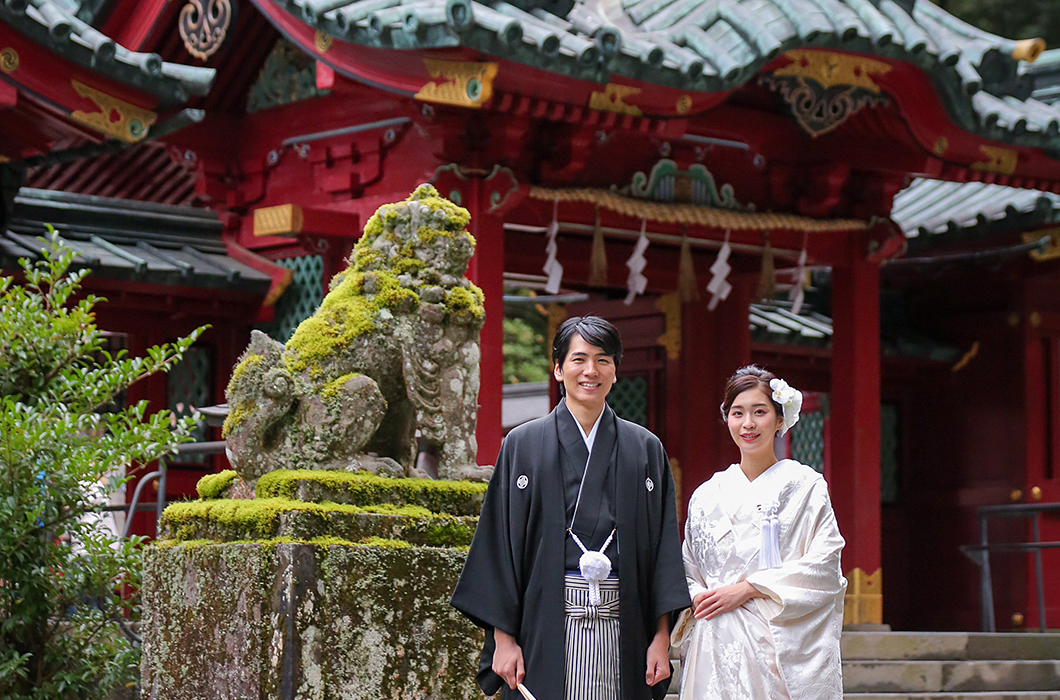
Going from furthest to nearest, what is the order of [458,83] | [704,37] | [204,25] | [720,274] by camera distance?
[720,274], [204,25], [704,37], [458,83]

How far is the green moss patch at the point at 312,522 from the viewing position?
5203 millimetres

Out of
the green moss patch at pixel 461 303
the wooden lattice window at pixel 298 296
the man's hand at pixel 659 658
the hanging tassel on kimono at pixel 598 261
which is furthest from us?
the wooden lattice window at pixel 298 296

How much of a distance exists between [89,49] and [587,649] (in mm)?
4602

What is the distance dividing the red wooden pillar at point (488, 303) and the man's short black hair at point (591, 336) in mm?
4139

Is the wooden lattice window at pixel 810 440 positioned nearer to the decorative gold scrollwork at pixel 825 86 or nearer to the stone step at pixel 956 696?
the decorative gold scrollwork at pixel 825 86

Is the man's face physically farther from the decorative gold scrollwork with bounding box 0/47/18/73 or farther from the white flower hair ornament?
the decorative gold scrollwork with bounding box 0/47/18/73

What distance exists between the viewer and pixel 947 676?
7996 mm

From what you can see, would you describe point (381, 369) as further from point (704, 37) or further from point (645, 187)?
point (645, 187)

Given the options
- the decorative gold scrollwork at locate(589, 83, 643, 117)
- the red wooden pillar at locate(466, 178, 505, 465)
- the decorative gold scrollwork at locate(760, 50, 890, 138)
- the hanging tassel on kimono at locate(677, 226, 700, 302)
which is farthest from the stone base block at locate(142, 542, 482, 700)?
the decorative gold scrollwork at locate(760, 50, 890, 138)

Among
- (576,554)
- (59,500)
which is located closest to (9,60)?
(59,500)

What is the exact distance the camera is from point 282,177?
9.59 m

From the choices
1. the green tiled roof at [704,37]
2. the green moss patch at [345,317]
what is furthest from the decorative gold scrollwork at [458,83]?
the green moss patch at [345,317]

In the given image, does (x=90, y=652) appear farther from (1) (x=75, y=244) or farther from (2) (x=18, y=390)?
(1) (x=75, y=244)

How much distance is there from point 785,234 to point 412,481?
537cm
